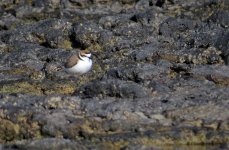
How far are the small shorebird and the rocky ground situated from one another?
29 centimetres

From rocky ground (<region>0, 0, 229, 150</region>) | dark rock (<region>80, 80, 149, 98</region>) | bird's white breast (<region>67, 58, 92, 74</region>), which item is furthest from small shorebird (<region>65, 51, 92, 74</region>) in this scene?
dark rock (<region>80, 80, 149, 98</region>)

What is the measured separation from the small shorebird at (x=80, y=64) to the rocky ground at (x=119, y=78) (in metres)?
0.29

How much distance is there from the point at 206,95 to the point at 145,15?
10.9 metres

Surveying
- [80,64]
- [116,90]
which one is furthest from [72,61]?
[116,90]

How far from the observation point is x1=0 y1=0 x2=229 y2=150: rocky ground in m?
14.3

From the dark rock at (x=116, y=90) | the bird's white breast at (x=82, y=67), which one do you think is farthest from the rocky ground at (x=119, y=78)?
the bird's white breast at (x=82, y=67)

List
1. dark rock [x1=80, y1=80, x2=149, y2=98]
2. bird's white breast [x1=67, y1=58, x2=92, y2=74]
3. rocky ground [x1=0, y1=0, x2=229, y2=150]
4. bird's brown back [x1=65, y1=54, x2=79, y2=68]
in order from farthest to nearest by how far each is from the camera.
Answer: bird's brown back [x1=65, y1=54, x2=79, y2=68] → bird's white breast [x1=67, y1=58, x2=92, y2=74] → dark rock [x1=80, y1=80, x2=149, y2=98] → rocky ground [x1=0, y1=0, x2=229, y2=150]

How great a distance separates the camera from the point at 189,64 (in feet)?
65.5

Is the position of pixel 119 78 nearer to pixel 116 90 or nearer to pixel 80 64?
pixel 80 64

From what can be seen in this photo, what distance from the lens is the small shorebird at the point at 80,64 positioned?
791 inches

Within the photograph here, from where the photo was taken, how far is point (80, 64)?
20078 millimetres

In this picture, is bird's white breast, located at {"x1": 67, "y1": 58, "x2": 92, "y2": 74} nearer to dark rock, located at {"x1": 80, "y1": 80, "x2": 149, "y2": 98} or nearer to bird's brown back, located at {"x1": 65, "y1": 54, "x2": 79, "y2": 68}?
bird's brown back, located at {"x1": 65, "y1": 54, "x2": 79, "y2": 68}

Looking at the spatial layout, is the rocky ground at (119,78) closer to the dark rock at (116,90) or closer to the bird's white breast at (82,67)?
the dark rock at (116,90)

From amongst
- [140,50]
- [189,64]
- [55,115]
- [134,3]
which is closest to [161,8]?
[134,3]
